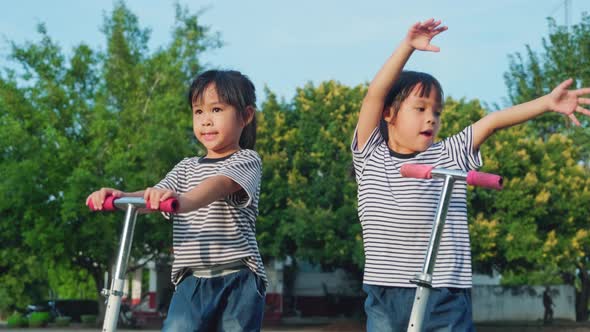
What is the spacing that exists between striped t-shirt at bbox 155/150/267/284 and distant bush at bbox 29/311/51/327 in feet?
99.3

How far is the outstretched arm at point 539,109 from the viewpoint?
12.2 feet

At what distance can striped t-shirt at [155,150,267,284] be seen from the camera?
14.0ft

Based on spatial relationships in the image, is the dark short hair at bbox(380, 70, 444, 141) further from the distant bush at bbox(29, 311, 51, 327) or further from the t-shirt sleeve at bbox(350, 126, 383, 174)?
the distant bush at bbox(29, 311, 51, 327)

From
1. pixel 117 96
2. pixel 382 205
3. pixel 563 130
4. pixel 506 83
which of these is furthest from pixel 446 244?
pixel 506 83

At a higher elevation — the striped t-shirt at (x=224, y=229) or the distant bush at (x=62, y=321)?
the striped t-shirt at (x=224, y=229)

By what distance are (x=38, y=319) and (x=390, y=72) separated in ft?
103

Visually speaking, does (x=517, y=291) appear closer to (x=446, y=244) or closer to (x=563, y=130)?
(x=563, y=130)

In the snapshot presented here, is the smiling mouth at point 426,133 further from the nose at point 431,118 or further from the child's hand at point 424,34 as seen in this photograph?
the child's hand at point 424,34

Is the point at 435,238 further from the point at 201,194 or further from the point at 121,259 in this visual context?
the point at 201,194

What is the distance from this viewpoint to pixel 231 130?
14.6 feet

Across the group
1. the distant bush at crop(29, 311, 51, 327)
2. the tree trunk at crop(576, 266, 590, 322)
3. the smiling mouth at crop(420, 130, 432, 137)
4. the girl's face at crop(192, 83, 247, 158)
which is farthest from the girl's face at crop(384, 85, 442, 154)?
the tree trunk at crop(576, 266, 590, 322)

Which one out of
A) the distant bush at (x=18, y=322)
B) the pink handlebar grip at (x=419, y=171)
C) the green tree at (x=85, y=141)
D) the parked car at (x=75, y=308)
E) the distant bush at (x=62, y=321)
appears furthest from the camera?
the parked car at (x=75, y=308)

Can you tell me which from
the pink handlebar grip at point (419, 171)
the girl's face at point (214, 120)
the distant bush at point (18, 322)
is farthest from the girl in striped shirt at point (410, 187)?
the distant bush at point (18, 322)

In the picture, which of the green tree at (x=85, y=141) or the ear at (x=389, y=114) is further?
the green tree at (x=85, y=141)
